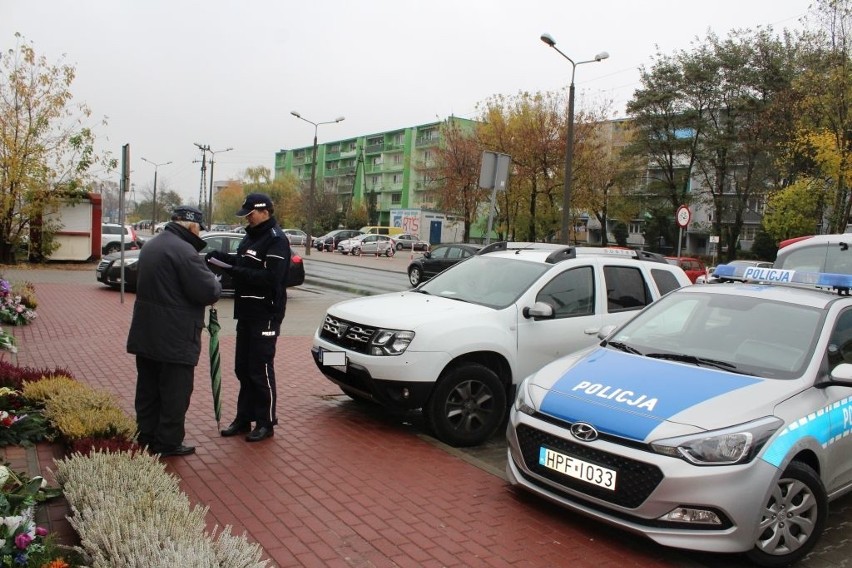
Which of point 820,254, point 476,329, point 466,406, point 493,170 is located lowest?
point 466,406

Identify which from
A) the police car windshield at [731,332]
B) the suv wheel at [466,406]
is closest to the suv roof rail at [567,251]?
the police car windshield at [731,332]

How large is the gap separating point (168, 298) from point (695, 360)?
3.60 meters

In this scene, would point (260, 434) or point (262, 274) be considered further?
point (260, 434)

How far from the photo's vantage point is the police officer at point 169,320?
472 cm

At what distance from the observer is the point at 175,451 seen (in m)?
5.07

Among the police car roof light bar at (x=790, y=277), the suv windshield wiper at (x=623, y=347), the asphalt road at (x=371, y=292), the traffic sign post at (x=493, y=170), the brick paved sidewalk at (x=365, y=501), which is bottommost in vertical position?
the asphalt road at (x=371, y=292)

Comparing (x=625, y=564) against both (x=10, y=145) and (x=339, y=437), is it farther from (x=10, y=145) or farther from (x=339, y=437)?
(x=10, y=145)

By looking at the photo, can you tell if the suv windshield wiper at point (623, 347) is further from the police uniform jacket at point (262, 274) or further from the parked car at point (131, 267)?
the parked car at point (131, 267)

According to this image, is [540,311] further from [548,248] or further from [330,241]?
[330,241]

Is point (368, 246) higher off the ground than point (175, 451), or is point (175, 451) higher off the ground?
point (368, 246)

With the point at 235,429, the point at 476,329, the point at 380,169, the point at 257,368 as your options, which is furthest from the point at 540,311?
the point at 380,169

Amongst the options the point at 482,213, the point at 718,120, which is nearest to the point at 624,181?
the point at 718,120

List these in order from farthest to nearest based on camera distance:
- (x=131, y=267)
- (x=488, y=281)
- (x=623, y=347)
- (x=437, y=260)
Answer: (x=437, y=260) → (x=131, y=267) → (x=488, y=281) → (x=623, y=347)

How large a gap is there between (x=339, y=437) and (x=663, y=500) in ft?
9.48
